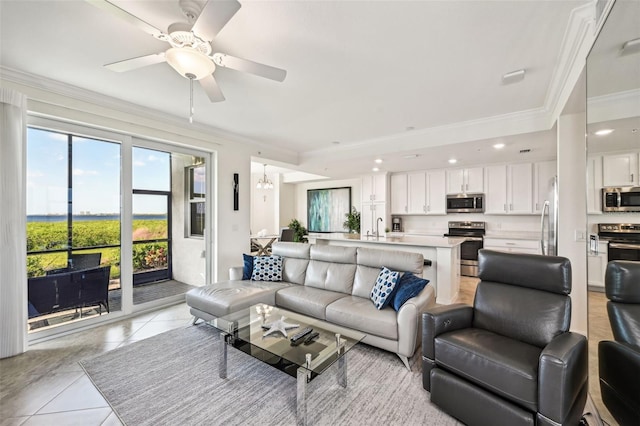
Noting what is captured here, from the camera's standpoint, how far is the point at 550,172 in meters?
5.19

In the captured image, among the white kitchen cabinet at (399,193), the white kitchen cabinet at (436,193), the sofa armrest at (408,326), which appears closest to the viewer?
the sofa armrest at (408,326)

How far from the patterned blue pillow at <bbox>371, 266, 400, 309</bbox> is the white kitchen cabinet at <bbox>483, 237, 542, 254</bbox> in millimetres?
3504

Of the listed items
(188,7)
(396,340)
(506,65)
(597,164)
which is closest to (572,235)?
(597,164)

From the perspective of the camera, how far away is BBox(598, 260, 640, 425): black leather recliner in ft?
4.70

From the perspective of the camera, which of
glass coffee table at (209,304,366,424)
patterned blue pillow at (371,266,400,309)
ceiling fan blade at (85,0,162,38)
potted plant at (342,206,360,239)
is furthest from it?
potted plant at (342,206,360,239)

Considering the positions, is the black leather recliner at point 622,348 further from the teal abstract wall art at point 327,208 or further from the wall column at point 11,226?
the teal abstract wall art at point 327,208

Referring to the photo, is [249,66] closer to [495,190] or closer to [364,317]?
[364,317]

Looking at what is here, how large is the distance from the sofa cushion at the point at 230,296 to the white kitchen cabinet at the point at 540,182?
204 inches

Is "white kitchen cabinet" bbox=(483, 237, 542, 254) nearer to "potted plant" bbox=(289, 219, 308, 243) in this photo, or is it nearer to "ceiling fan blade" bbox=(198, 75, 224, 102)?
"potted plant" bbox=(289, 219, 308, 243)

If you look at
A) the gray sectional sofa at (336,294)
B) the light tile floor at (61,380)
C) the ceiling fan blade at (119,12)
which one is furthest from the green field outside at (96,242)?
the ceiling fan blade at (119,12)

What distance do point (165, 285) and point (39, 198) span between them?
188 centimetres

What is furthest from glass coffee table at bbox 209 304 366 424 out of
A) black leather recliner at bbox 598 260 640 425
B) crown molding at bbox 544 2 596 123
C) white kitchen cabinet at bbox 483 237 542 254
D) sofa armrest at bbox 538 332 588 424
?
white kitchen cabinet at bbox 483 237 542 254

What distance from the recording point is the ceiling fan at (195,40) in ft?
4.84

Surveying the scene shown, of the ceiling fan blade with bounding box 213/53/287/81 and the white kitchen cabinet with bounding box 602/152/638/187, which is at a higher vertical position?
the ceiling fan blade with bounding box 213/53/287/81
